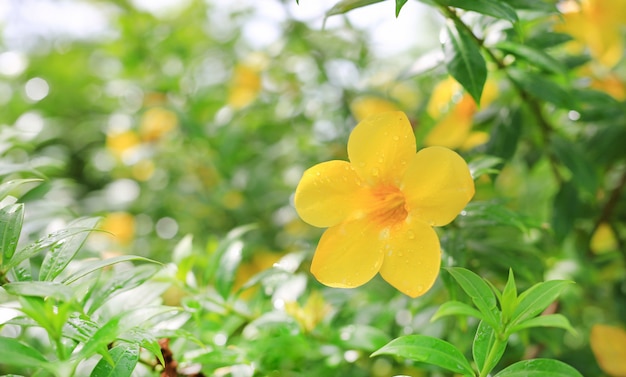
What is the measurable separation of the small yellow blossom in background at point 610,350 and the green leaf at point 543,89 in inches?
13.3

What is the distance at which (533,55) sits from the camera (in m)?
0.75

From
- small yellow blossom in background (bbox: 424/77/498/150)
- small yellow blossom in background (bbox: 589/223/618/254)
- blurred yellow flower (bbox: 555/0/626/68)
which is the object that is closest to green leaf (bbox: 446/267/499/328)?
small yellow blossom in background (bbox: 424/77/498/150)

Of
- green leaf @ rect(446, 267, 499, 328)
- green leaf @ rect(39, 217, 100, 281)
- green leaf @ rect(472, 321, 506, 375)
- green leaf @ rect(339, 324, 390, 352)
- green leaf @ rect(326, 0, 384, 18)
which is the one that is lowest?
green leaf @ rect(339, 324, 390, 352)

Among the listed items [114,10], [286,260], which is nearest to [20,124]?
[114,10]

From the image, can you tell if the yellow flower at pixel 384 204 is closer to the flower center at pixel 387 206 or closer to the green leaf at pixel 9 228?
the flower center at pixel 387 206

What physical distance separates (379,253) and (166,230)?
3.26ft

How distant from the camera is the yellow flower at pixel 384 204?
59cm

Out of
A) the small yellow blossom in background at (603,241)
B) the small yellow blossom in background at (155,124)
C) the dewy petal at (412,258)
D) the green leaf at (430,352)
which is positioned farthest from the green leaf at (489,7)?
the small yellow blossom in background at (155,124)

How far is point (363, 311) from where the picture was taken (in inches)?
34.1

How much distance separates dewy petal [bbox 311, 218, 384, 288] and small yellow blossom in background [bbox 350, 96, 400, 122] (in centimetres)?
64

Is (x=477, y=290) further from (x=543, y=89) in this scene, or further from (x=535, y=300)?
(x=543, y=89)

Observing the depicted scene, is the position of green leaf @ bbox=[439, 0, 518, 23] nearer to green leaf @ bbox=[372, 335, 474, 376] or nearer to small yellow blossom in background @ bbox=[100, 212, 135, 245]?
green leaf @ bbox=[372, 335, 474, 376]

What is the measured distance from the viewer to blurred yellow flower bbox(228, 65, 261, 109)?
4.89ft

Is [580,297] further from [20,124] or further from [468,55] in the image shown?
[20,124]
